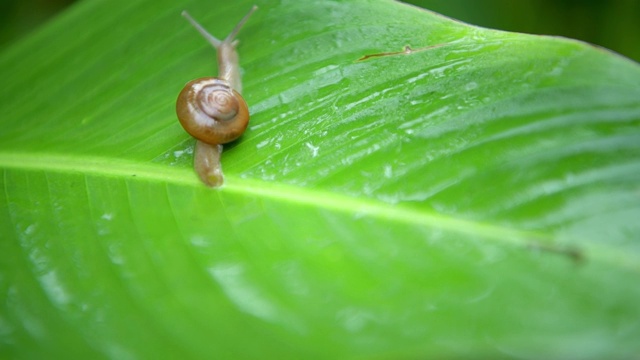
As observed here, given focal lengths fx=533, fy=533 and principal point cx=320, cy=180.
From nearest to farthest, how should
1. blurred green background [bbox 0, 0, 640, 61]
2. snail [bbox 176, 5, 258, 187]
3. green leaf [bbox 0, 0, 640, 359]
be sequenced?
green leaf [bbox 0, 0, 640, 359] < snail [bbox 176, 5, 258, 187] < blurred green background [bbox 0, 0, 640, 61]

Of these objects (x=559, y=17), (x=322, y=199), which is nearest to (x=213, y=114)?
(x=322, y=199)

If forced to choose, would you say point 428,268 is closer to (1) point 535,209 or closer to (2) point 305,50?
(1) point 535,209

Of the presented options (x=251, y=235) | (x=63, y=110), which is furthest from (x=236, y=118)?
(x=63, y=110)

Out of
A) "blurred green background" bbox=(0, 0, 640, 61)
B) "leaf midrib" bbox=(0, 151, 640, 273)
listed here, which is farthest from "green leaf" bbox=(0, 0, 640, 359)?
"blurred green background" bbox=(0, 0, 640, 61)

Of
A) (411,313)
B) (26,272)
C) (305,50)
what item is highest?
(305,50)

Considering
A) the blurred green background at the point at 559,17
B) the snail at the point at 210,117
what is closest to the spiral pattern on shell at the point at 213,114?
the snail at the point at 210,117

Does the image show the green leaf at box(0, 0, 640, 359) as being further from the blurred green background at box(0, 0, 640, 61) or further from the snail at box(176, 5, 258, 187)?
the blurred green background at box(0, 0, 640, 61)
